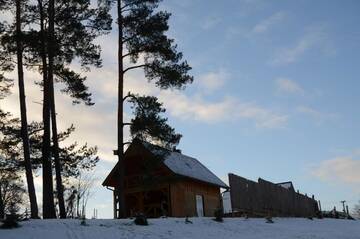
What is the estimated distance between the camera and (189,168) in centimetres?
3491

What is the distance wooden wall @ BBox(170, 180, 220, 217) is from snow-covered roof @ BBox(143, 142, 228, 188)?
534 millimetres

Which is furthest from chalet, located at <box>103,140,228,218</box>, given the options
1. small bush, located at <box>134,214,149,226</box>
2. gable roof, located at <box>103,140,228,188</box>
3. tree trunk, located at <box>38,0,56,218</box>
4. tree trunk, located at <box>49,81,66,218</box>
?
small bush, located at <box>134,214,149,226</box>

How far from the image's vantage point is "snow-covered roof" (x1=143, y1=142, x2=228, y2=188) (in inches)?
1268

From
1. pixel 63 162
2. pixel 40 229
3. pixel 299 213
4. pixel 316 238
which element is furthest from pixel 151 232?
pixel 299 213

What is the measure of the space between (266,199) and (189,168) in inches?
226

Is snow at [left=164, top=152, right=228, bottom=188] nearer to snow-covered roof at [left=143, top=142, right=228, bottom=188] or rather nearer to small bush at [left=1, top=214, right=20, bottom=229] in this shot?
snow-covered roof at [left=143, top=142, right=228, bottom=188]

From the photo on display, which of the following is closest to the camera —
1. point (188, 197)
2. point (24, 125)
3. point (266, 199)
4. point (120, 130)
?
point (24, 125)

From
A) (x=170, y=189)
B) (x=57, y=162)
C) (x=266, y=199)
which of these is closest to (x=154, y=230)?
(x=57, y=162)

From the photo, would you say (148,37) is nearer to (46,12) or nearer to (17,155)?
(46,12)

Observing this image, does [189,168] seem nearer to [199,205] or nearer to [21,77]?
→ [199,205]

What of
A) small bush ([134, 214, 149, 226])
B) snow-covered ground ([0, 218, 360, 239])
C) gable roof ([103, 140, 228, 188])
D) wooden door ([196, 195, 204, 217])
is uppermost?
gable roof ([103, 140, 228, 188])

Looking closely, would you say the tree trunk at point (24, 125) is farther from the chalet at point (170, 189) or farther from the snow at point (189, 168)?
the snow at point (189, 168)

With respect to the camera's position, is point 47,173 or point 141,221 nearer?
point 141,221

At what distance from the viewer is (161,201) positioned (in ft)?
108
